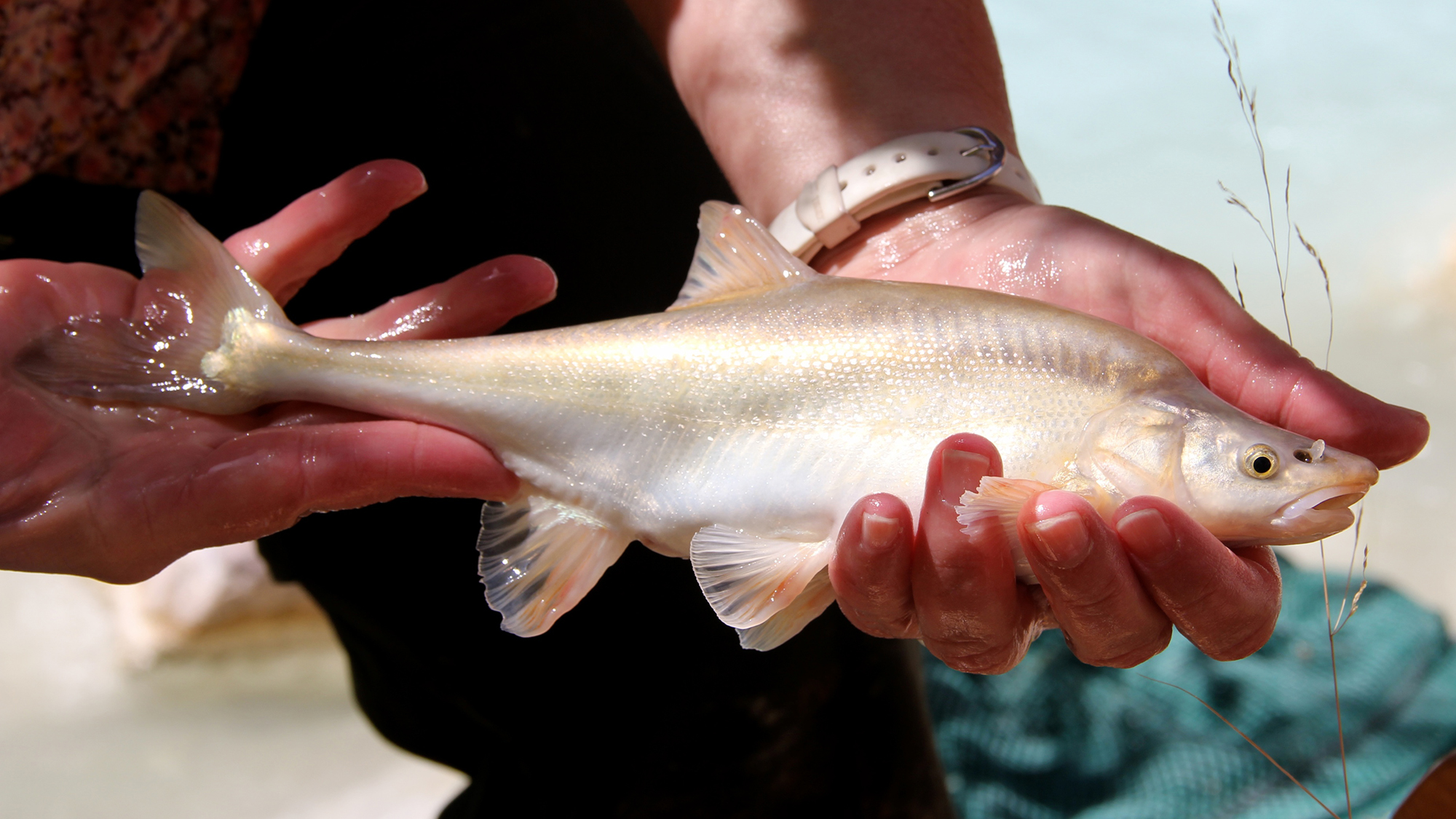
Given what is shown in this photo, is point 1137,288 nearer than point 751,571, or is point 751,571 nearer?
point 751,571

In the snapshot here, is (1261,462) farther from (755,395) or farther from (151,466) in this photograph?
(151,466)

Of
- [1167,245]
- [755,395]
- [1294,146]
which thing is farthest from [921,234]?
[1294,146]

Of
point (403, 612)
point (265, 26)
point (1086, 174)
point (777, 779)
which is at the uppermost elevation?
point (265, 26)

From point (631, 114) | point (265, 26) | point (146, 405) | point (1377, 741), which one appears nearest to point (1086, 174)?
point (1377, 741)

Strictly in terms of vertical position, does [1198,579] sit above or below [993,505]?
below

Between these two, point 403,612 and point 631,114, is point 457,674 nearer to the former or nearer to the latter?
point 403,612

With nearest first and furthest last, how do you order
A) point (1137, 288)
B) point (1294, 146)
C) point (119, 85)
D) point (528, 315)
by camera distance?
point (1137, 288) → point (119, 85) → point (528, 315) → point (1294, 146)

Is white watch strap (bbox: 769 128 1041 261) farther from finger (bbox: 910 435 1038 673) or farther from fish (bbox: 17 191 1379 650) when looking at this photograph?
finger (bbox: 910 435 1038 673)
